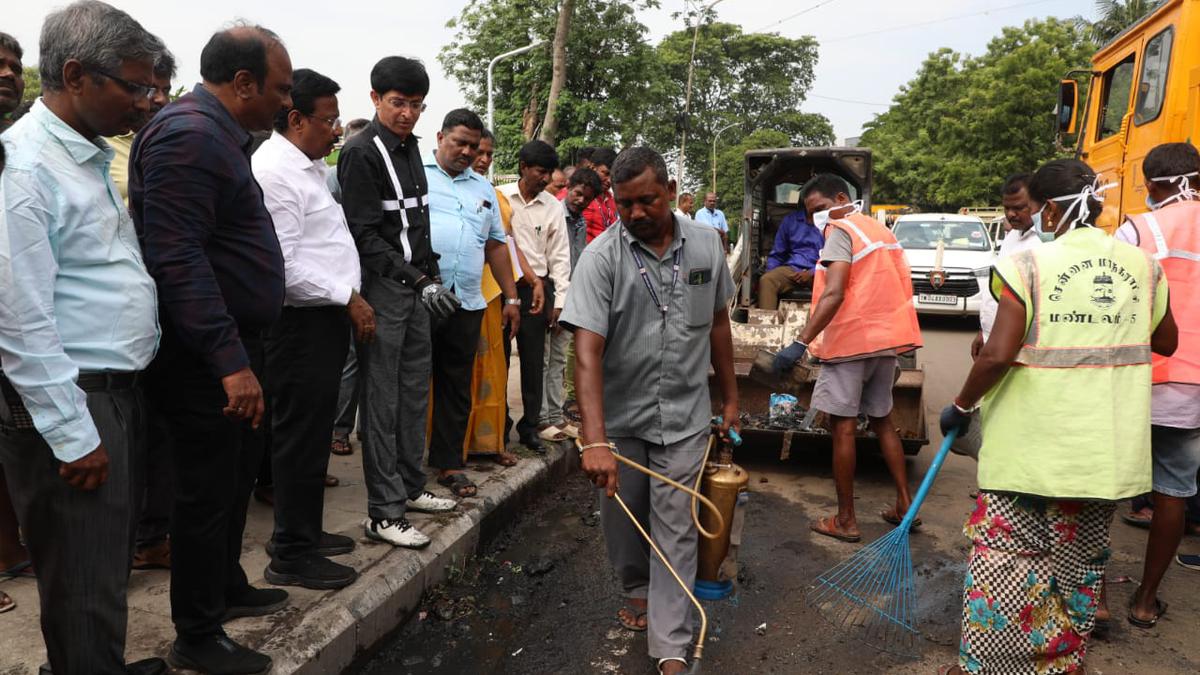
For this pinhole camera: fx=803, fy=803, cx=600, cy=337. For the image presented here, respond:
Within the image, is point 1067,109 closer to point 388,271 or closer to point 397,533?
point 388,271

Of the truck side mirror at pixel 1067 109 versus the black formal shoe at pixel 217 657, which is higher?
the truck side mirror at pixel 1067 109

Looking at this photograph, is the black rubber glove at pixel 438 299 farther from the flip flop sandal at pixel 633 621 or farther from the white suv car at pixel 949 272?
the white suv car at pixel 949 272

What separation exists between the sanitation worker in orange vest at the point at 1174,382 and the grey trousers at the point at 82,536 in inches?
148

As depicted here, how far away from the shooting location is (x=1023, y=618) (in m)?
2.77

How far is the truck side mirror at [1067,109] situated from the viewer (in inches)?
298

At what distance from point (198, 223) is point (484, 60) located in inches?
995

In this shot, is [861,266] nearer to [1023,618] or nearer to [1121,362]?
[1121,362]

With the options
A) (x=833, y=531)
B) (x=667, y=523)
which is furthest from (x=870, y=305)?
(x=667, y=523)

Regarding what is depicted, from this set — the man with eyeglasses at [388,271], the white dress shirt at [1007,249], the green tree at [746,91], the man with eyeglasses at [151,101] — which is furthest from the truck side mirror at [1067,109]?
the green tree at [746,91]

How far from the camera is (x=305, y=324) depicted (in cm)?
319

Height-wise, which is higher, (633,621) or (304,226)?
(304,226)

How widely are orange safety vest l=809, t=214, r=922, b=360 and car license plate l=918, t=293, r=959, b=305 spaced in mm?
8601

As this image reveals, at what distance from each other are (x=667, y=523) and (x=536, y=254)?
9.66 feet

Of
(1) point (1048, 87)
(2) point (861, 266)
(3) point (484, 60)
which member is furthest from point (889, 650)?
(1) point (1048, 87)
